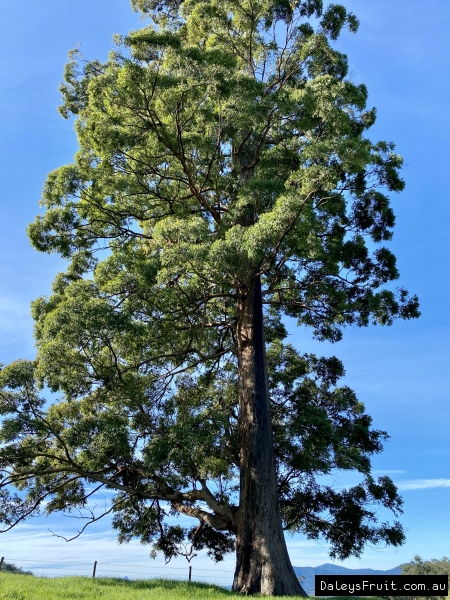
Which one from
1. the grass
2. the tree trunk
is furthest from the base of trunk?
the grass

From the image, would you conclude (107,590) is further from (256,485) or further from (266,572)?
(256,485)

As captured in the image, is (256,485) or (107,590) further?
(256,485)

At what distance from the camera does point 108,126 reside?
9.37 m

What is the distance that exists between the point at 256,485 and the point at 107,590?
2.93m

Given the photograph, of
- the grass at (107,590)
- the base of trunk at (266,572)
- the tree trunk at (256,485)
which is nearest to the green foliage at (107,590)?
the grass at (107,590)

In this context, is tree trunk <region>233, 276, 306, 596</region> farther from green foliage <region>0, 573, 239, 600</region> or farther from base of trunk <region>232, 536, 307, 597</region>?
green foliage <region>0, 573, 239, 600</region>

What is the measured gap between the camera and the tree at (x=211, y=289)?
867cm

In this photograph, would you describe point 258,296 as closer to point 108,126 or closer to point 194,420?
point 194,420

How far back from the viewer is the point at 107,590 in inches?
297

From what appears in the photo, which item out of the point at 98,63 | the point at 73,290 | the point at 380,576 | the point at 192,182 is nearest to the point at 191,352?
the point at 73,290

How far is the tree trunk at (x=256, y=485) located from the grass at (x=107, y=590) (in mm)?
593

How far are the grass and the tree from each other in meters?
0.99

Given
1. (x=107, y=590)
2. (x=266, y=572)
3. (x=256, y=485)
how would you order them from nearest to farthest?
1. (x=107, y=590)
2. (x=266, y=572)
3. (x=256, y=485)

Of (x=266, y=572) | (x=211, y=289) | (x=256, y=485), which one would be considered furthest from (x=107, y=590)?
(x=211, y=289)
